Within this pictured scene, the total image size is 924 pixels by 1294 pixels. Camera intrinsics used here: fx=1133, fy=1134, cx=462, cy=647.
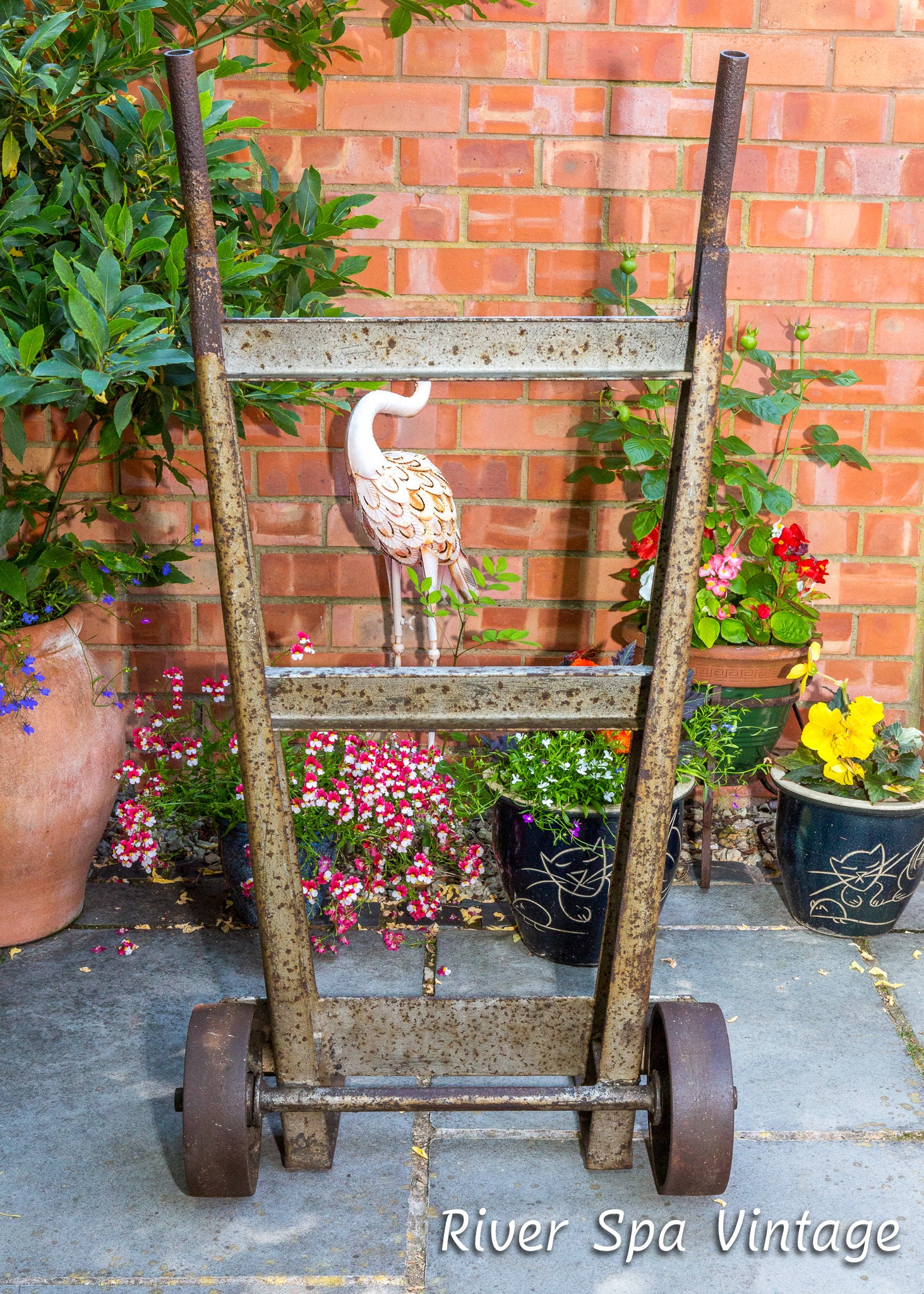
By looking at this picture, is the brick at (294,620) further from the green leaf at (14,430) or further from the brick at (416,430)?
the green leaf at (14,430)

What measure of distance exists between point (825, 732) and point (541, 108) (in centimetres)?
155

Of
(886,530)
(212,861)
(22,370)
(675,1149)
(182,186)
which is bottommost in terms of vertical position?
(212,861)

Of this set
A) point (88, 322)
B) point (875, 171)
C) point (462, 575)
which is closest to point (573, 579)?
point (462, 575)

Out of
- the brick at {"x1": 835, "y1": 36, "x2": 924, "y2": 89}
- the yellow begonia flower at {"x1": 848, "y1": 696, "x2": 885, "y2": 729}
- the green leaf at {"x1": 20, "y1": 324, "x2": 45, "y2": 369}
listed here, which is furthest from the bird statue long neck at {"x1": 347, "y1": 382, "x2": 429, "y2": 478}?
the brick at {"x1": 835, "y1": 36, "x2": 924, "y2": 89}

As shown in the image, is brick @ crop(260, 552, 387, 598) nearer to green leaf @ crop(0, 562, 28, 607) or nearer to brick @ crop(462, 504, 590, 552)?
brick @ crop(462, 504, 590, 552)

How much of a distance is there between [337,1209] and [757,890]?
1.31m

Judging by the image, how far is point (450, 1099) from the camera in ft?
5.01

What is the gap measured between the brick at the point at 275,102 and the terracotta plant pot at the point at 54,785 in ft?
4.04

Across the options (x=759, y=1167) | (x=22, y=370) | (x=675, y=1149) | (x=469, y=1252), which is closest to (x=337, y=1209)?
(x=469, y=1252)

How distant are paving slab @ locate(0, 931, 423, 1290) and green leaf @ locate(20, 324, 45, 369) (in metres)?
1.15

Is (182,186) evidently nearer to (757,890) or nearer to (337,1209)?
(337,1209)

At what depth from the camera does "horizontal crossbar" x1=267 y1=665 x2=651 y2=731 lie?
1.40 meters

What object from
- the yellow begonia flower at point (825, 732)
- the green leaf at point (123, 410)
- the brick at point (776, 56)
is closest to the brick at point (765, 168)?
the brick at point (776, 56)

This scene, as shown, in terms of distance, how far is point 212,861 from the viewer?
105 inches
